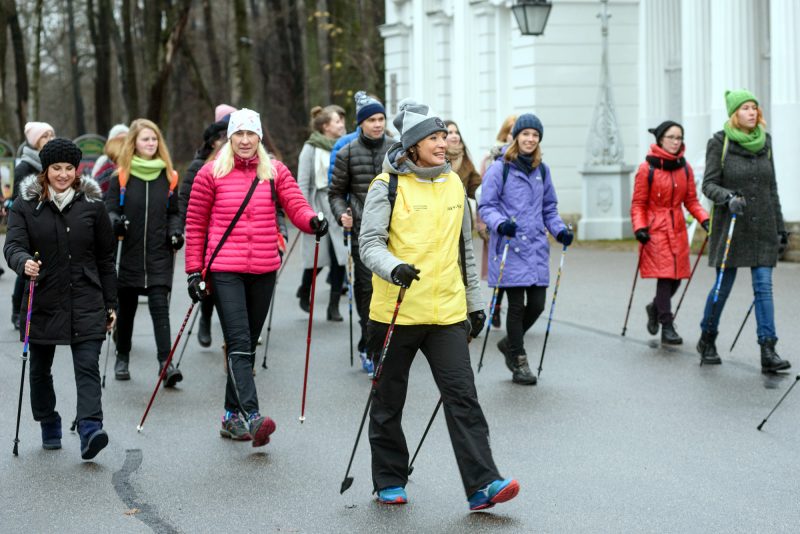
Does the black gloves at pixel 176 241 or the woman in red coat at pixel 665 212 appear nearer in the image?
the black gloves at pixel 176 241

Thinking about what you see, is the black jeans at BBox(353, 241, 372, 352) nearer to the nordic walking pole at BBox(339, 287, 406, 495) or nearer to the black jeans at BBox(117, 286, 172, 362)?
the black jeans at BBox(117, 286, 172, 362)

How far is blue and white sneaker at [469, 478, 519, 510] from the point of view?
616 cm

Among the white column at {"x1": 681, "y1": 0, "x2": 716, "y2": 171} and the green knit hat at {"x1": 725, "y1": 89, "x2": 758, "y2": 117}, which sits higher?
the white column at {"x1": 681, "y1": 0, "x2": 716, "y2": 171}

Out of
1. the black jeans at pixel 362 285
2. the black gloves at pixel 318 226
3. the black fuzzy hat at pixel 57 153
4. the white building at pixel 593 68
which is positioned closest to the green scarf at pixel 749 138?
the black jeans at pixel 362 285

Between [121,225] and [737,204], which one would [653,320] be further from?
[121,225]

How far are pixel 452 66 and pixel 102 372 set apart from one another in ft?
72.0

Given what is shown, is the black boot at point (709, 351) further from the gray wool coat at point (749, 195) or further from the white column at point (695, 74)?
the white column at point (695, 74)

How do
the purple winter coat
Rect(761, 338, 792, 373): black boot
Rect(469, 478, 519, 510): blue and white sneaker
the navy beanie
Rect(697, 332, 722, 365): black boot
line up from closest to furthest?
Rect(469, 478, 519, 510): blue and white sneaker < the navy beanie < Rect(761, 338, 792, 373): black boot < the purple winter coat < Rect(697, 332, 722, 365): black boot

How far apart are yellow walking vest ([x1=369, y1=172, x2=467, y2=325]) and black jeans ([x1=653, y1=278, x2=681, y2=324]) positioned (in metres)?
Answer: 4.98

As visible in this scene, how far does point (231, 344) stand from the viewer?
25.5 ft

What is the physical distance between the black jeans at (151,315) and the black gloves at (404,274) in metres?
3.97

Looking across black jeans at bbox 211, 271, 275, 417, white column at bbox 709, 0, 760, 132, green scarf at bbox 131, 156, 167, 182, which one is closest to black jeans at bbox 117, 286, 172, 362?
green scarf at bbox 131, 156, 167, 182

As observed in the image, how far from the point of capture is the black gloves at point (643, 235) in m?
11.0

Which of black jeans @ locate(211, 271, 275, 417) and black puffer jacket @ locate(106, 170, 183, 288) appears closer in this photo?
black jeans @ locate(211, 271, 275, 417)
